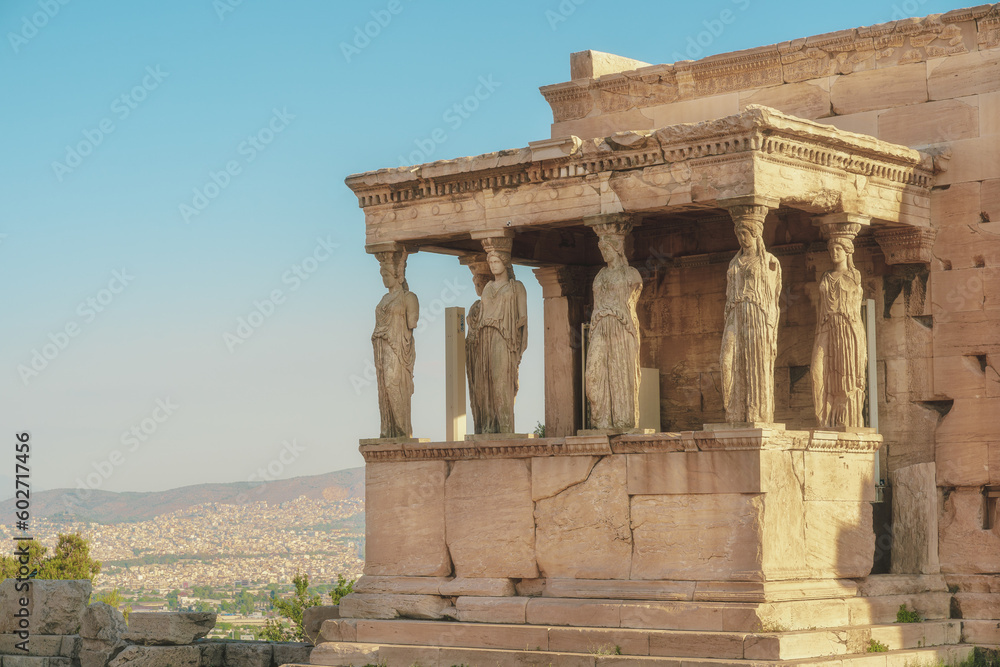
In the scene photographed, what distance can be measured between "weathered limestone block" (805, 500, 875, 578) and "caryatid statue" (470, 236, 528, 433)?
302 centimetres

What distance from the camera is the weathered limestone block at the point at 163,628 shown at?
17.3m

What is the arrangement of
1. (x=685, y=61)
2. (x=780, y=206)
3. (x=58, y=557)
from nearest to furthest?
(x=780, y=206), (x=685, y=61), (x=58, y=557)

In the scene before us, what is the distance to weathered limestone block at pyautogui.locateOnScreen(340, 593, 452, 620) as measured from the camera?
15609 millimetres

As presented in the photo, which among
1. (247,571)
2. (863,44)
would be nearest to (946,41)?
(863,44)

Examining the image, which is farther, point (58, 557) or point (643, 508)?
point (58, 557)

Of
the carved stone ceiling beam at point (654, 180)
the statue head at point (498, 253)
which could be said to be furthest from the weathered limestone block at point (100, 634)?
the statue head at point (498, 253)

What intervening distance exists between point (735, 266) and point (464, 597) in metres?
3.95

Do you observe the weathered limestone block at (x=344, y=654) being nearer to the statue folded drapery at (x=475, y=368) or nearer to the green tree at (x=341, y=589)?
the statue folded drapery at (x=475, y=368)

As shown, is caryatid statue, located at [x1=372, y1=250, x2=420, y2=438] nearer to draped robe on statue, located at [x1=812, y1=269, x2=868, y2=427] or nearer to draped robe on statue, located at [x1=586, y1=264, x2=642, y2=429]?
draped robe on statue, located at [x1=586, y1=264, x2=642, y2=429]

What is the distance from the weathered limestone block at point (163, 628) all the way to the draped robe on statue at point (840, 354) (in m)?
6.89

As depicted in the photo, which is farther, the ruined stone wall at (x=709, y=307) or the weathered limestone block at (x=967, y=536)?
the ruined stone wall at (x=709, y=307)

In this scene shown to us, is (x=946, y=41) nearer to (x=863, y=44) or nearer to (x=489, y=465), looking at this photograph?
(x=863, y=44)

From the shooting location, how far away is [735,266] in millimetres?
14461

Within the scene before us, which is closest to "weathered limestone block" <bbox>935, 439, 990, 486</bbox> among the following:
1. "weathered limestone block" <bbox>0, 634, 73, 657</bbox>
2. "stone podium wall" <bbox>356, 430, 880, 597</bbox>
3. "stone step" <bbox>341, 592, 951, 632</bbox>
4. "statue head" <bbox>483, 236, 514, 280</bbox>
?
"stone podium wall" <bbox>356, 430, 880, 597</bbox>
